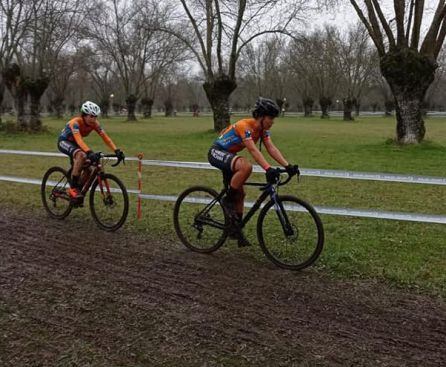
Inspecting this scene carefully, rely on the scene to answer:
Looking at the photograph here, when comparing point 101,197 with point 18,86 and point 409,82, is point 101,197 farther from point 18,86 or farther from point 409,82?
point 18,86

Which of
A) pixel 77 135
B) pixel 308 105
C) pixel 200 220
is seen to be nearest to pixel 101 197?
pixel 77 135

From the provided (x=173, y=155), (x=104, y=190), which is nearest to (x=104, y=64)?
(x=173, y=155)

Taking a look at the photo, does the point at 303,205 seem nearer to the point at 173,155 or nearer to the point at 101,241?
the point at 101,241

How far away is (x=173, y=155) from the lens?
16.8 meters

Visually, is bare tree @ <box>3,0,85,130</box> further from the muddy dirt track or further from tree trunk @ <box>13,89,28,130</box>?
the muddy dirt track

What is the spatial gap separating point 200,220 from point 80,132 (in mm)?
2606

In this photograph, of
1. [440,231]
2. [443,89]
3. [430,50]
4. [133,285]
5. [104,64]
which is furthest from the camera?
[443,89]

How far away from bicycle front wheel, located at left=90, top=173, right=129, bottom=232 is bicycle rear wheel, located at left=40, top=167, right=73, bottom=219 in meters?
0.59

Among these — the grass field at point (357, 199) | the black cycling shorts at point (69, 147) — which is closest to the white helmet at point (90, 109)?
the black cycling shorts at point (69, 147)

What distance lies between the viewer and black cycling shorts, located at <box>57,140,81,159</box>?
23.8 feet

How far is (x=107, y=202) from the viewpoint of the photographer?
7109mm

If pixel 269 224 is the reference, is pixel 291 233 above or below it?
below

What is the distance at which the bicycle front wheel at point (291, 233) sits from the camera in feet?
17.0

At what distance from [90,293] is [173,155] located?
12.4 m
